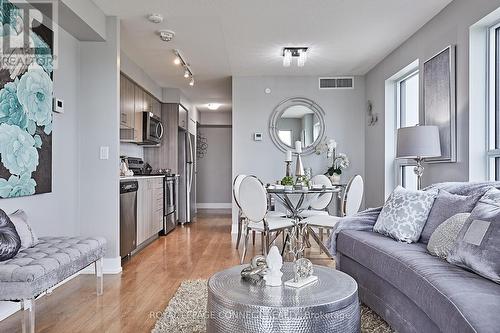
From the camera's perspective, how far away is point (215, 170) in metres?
10.7

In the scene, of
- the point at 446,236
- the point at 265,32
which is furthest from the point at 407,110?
the point at 446,236

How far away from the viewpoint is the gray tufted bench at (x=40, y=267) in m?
2.11

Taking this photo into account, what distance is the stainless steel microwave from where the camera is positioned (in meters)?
6.03

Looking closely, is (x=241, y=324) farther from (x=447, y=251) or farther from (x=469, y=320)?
(x=447, y=251)

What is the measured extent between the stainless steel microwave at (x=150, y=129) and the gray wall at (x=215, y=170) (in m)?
4.01

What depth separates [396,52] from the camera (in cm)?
502

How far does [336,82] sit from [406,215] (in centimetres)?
402

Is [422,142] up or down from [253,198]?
up

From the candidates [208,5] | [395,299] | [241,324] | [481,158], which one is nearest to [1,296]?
[241,324]

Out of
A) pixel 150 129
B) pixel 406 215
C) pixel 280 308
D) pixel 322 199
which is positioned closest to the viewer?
pixel 280 308

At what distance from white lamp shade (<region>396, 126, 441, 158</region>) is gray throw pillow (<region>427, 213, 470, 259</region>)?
4.33 ft

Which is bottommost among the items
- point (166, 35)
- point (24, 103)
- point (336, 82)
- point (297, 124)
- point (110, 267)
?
point (110, 267)

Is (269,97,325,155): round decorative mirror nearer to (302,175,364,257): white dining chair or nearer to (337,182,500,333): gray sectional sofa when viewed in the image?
(302,175,364,257): white dining chair
